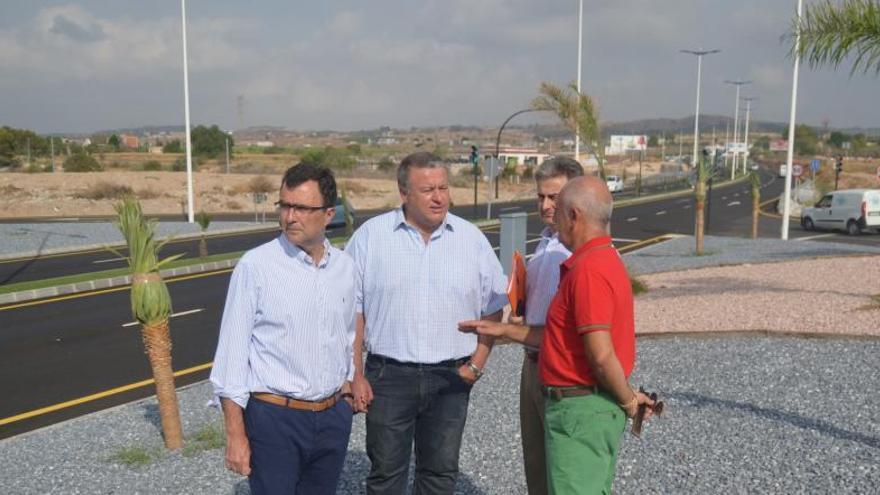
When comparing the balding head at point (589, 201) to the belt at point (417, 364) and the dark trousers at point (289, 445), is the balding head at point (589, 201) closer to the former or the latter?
the belt at point (417, 364)

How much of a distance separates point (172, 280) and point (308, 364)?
13.8m

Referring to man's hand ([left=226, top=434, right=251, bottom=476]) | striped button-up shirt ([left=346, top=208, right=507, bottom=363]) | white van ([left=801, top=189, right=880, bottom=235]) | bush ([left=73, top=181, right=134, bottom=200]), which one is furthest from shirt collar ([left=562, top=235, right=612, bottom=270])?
bush ([left=73, top=181, right=134, bottom=200])

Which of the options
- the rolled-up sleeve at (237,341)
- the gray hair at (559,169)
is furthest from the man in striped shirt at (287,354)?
the gray hair at (559,169)

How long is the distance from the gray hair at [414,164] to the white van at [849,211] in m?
27.5

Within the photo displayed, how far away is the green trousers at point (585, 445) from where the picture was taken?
2.91 m

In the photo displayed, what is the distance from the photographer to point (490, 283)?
3.85m

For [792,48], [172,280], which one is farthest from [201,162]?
[792,48]

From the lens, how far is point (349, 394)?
11.2 ft

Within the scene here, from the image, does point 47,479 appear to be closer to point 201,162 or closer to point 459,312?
point 459,312

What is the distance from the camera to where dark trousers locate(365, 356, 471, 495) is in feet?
11.8

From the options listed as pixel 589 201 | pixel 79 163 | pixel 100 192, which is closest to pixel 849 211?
pixel 589 201

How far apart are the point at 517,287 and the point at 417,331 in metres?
0.50

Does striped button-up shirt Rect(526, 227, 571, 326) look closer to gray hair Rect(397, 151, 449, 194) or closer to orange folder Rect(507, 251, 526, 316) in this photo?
orange folder Rect(507, 251, 526, 316)

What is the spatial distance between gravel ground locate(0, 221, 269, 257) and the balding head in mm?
19135
